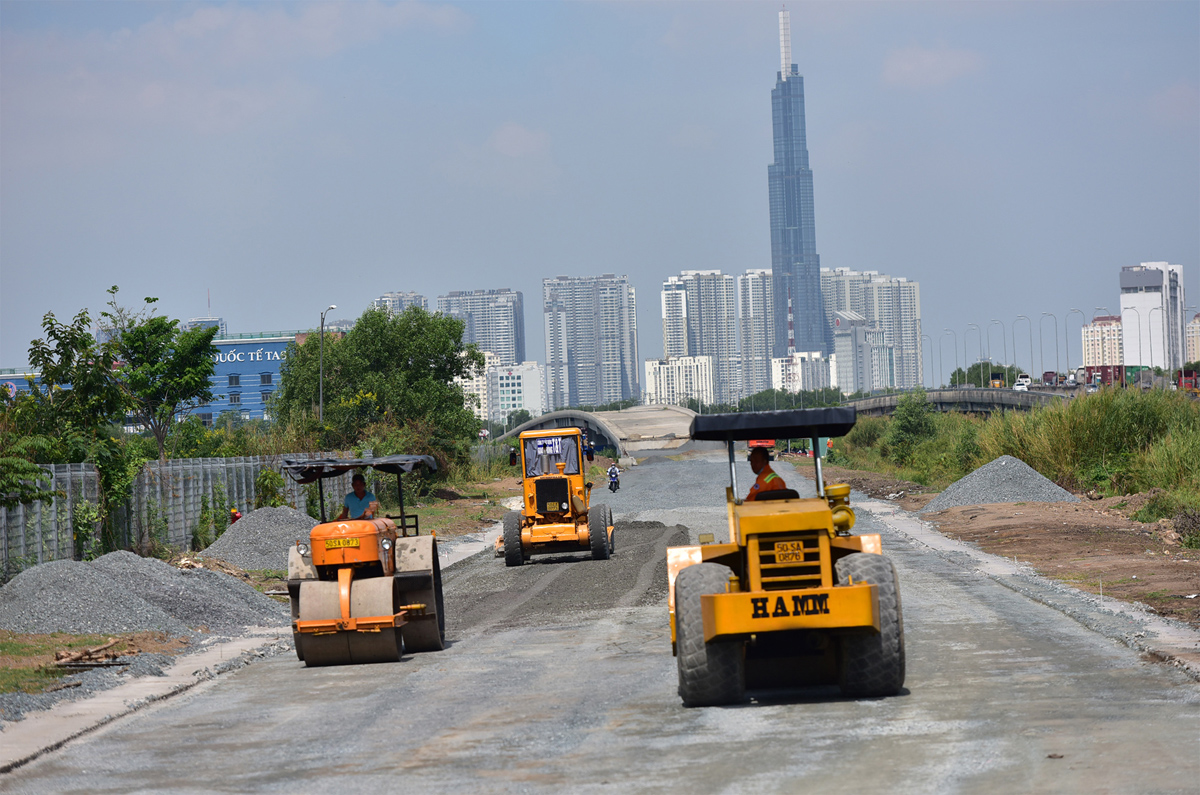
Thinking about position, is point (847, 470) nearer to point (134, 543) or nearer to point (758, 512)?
point (134, 543)

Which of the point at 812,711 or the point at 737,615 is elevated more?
the point at 737,615

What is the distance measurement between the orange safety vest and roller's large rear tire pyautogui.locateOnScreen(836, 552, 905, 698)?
103cm

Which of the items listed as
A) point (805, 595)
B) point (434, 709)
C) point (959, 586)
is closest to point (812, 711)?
point (805, 595)

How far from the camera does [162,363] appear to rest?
4534 centimetres

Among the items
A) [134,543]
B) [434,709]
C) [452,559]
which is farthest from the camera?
[452,559]

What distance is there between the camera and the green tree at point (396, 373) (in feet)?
182

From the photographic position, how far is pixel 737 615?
31.2ft

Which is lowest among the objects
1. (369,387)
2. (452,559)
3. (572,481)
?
(452,559)

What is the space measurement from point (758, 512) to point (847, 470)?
2455 inches

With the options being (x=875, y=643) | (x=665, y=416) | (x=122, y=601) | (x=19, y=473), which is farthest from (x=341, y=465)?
(x=665, y=416)

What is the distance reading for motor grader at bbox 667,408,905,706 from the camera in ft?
31.1

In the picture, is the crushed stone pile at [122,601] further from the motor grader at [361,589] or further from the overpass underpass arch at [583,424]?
the overpass underpass arch at [583,424]

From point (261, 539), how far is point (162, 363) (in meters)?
20.5

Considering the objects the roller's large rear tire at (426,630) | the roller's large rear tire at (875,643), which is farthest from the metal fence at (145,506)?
the roller's large rear tire at (875,643)
